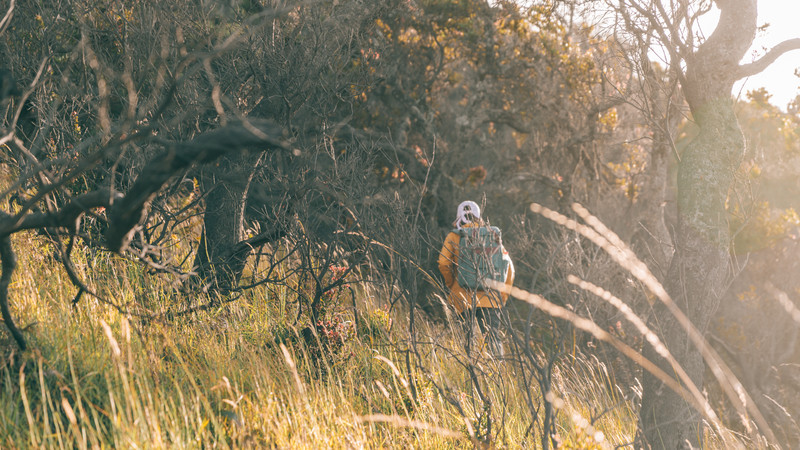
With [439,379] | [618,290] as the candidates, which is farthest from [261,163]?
[618,290]

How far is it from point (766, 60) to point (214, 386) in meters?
4.40

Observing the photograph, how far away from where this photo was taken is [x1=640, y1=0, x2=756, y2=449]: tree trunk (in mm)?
4430

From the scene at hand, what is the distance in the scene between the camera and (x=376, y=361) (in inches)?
174

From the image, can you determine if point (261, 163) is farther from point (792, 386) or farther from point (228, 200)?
point (792, 386)

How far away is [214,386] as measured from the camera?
2.40m

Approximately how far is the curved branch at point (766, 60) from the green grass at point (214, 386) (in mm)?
2482

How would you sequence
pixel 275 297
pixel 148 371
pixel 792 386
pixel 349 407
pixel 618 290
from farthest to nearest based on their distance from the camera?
pixel 792 386
pixel 618 290
pixel 275 297
pixel 349 407
pixel 148 371

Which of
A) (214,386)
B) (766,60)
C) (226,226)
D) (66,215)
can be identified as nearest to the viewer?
(214,386)

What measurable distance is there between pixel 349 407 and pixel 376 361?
1.10 meters

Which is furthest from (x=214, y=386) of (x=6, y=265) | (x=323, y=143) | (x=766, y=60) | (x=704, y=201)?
(x=766, y=60)

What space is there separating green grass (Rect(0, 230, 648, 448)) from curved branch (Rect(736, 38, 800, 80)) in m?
2.48

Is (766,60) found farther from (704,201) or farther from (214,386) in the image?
(214,386)

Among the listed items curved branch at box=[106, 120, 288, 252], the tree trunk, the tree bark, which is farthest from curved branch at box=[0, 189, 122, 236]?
the tree trunk

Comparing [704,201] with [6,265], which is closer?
[6,265]
